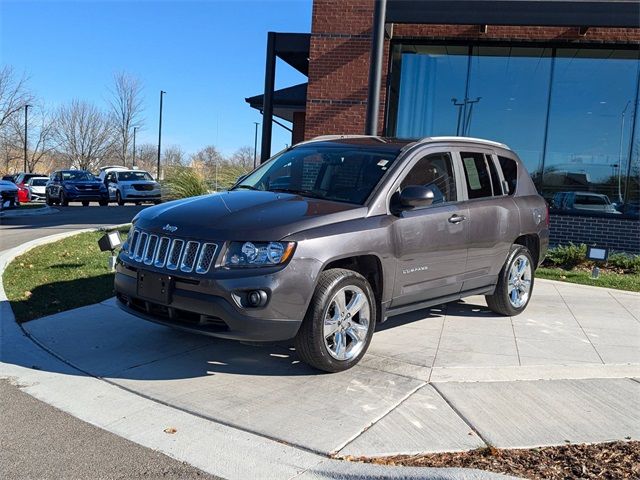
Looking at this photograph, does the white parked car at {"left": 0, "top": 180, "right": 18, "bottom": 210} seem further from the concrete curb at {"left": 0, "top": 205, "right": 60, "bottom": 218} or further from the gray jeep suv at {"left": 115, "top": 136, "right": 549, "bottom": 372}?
the gray jeep suv at {"left": 115, "top": 136, "right": 549, "bottom": 372}

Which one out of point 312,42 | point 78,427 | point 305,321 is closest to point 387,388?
point 305,321

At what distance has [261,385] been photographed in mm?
4379

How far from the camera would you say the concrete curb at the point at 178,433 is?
318 centimetres

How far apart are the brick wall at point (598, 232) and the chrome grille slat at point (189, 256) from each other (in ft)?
31.6

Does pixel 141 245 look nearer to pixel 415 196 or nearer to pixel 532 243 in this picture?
pixel 415 196

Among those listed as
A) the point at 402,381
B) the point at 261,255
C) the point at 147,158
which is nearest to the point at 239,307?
the point at 261,255

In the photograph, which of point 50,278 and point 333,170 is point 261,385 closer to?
point 333,170

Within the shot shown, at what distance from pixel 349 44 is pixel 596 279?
665cm

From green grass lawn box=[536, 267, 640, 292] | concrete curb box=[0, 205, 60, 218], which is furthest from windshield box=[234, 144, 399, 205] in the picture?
concrete curb box=[0, 205, 60, 218]

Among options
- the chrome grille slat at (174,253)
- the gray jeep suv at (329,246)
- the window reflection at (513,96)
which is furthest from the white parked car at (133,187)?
the chrome grille slat at (174,253)

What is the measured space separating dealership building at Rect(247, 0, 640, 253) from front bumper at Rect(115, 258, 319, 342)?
27.3ft

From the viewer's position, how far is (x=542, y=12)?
1100cm

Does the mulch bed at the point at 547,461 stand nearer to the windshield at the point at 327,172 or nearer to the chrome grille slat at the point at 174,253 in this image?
the chrome grille slat at the point at 174,253

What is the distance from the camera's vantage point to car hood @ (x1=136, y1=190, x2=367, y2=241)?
14.0 ft
